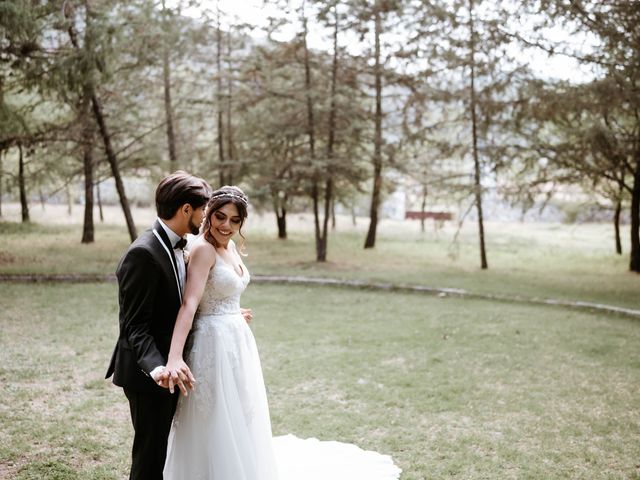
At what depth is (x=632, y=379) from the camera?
7.47 meters

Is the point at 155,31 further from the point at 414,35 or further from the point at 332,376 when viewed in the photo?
the point at 332,376

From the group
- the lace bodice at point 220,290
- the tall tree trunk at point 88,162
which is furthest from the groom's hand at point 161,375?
the tall tree trunk at point 88,162

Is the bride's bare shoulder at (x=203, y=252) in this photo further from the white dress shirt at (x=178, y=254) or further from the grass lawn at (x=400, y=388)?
the grass lawn at (x=400, y=388)

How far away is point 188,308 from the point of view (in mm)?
3301

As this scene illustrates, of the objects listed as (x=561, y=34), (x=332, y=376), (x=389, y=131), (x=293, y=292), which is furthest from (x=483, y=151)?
(x=332, y=376)

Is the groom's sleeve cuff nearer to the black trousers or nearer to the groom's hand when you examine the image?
the groom's hand

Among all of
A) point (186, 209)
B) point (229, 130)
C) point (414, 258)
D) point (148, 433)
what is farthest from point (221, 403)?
point (229, 130)

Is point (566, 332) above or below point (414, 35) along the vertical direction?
below

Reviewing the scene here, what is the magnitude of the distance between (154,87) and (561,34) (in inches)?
592

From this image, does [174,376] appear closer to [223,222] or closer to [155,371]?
[155,371]

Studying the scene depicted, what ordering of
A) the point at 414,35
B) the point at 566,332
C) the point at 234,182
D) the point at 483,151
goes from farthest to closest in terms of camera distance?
the point at 234,182, the point at 414,35, the point at 483,151, the point at 566,332

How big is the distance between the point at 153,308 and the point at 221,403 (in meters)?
0.77

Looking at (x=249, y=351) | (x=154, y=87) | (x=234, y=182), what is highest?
(x=154, y=87)

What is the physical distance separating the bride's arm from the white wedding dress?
156 millimetres
